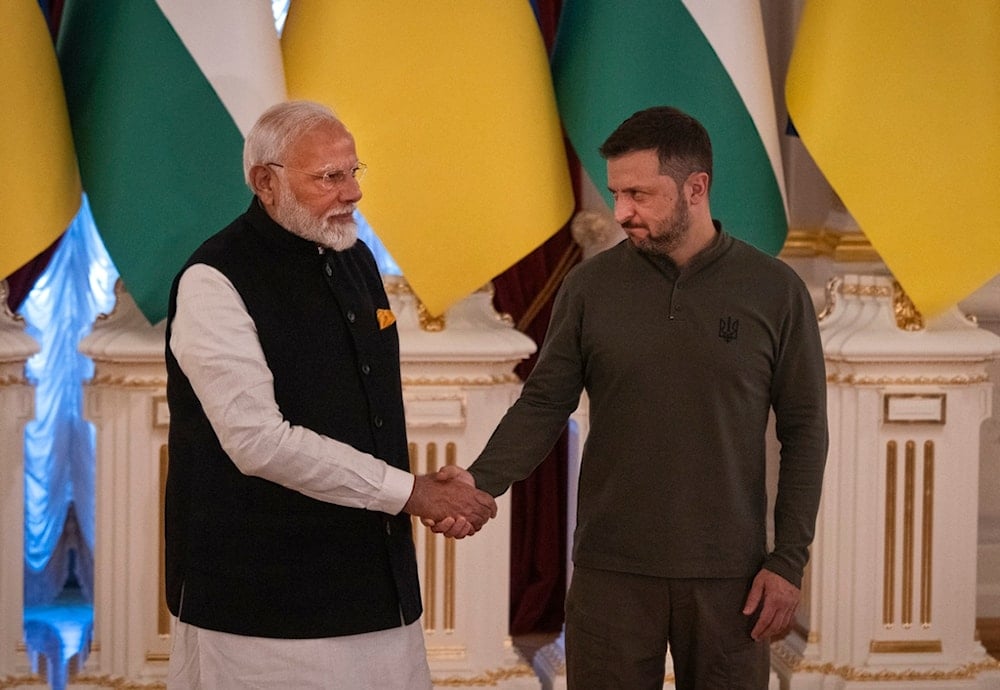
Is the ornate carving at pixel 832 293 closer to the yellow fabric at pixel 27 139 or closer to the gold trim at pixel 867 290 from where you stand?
the gold trim at pixel 867 290

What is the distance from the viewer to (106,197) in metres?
3.27

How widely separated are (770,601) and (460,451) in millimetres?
1442

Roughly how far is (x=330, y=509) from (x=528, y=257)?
6.81 ft

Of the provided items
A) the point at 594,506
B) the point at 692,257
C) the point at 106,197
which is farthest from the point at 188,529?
the point at 106,197

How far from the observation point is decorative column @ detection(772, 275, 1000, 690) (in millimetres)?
3658

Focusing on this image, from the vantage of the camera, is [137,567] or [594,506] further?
[137,567]

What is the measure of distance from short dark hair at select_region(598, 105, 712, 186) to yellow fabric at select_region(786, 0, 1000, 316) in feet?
3.93

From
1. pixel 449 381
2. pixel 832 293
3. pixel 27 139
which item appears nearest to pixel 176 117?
pixel 27 139

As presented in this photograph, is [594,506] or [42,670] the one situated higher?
[594,506]

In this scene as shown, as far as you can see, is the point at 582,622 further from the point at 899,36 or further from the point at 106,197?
the point at 899,36

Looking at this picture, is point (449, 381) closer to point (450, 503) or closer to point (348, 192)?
point (450, 503)

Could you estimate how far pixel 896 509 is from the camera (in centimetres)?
369

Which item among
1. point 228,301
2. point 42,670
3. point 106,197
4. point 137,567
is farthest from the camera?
point 42,670

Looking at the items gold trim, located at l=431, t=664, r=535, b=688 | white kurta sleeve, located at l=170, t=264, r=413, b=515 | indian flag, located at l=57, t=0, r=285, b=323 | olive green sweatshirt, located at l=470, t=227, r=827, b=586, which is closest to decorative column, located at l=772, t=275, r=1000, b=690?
gold trim, located at l=431, t=664, r=535, b=688
